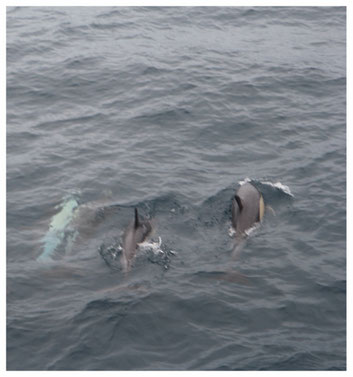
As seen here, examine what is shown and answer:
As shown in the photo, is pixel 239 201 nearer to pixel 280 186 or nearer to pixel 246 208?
pixel 246 208

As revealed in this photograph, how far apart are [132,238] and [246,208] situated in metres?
3.61

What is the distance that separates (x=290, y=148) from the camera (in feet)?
64.4

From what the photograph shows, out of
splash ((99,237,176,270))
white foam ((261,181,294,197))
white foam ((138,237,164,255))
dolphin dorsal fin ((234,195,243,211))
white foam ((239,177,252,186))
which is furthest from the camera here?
white foam ((239,177,252,186))

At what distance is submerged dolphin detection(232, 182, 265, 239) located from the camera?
1520cm

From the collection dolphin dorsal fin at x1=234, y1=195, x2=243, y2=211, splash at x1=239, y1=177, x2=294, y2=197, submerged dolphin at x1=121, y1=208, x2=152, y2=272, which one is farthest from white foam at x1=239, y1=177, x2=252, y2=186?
submerged dolphin at x1=121, y1=208, x2=152, y2=272

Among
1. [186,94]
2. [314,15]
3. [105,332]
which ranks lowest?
[105,332]

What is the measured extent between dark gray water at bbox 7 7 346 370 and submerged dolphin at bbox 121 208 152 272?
246 millimetres

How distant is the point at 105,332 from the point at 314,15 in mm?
27187

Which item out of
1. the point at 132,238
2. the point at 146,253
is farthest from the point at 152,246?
the point at 132,238

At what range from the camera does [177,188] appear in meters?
17.2

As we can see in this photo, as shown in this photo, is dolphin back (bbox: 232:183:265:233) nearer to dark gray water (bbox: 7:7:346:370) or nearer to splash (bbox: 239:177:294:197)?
dark gray water (bbox: 7:7:346:370)

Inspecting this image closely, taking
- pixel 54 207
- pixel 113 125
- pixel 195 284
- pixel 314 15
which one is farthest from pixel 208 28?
pixel 195 284

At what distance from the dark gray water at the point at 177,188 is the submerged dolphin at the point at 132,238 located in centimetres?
25

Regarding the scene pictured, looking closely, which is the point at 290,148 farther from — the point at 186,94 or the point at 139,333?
the point at 139,333
